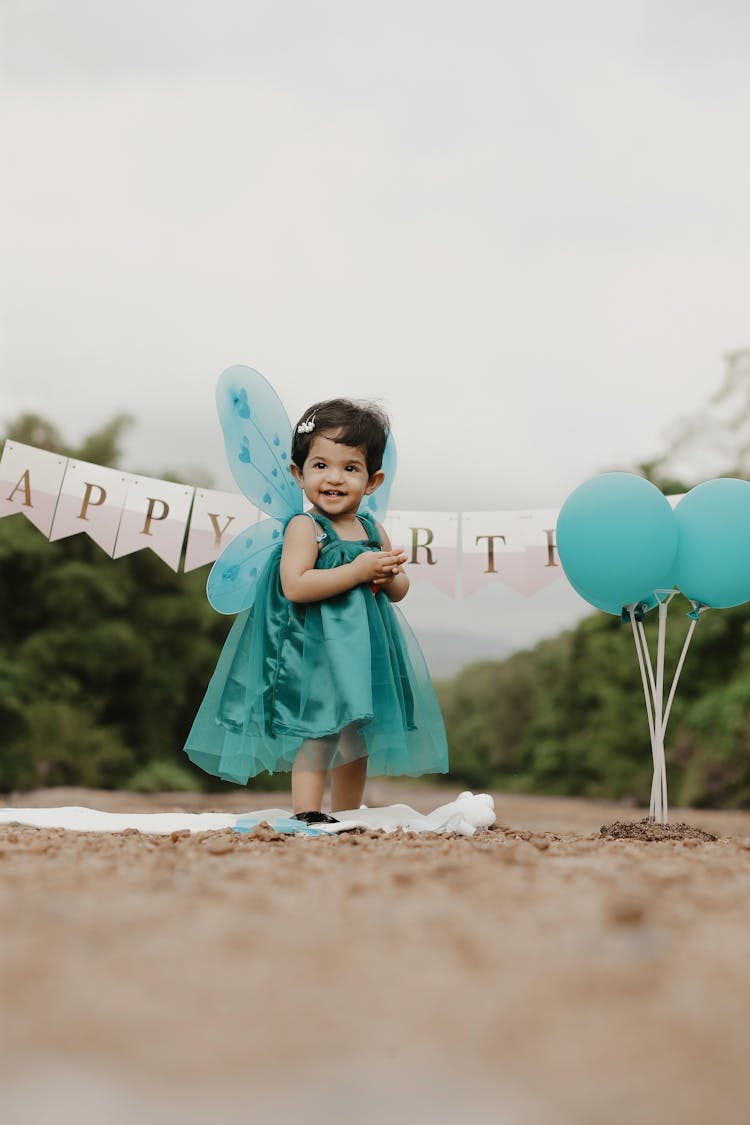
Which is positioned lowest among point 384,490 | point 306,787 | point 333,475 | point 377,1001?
point 377,1001

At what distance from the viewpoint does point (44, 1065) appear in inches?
33.7

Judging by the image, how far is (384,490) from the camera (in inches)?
151

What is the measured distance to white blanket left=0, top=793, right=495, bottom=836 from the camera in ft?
10.6

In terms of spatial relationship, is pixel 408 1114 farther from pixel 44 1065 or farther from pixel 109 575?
pixel 109 575

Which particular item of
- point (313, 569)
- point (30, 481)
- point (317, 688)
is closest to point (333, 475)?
point (313, 569)

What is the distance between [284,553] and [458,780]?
12.1 metres

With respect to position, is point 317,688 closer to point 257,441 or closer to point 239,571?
point 239,571

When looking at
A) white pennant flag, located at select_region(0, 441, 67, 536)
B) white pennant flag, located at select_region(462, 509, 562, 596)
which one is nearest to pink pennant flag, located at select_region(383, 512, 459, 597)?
white pennant flag, located at select_region(462, 509, 562, 596)

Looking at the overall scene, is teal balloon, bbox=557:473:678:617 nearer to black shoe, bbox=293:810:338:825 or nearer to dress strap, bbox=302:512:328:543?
dress strap, bbox=302:512:328:543

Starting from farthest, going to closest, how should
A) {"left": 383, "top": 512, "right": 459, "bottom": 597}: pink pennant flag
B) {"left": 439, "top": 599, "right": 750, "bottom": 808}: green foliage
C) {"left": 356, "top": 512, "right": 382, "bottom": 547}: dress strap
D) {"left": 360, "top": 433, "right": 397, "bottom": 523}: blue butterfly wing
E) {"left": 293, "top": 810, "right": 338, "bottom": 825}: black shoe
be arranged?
{"left": 439, "top": 599, "right": 750, "bottom": 808}: green foliage, {"left": 383, "top": 512, "right": 459, "bottom": 597}: pink pennant flag, {"left": 360, "top": 433, "right": 397, "bottom": 523}: blue butterfly wing, {"left": 356, "top": 512, "right": 382, "bottom": 547}: dress strap, {"left": 293, "top": 810, "right": 338, "bottom": 825}: black shoe

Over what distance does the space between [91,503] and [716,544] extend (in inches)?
103

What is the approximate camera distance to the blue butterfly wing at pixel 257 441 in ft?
11.4

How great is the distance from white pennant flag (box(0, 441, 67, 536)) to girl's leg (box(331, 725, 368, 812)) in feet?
6.24

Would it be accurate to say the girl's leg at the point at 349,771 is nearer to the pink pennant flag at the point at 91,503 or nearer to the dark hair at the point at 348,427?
the dark hair at the point at 348,427
